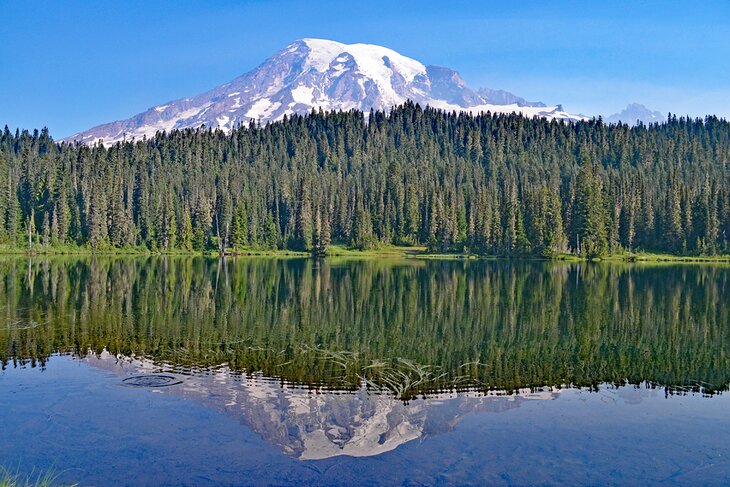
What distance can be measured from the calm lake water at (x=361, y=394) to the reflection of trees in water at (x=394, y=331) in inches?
8.3

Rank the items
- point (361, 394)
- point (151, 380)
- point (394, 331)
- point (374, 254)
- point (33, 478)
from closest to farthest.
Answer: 1. point (33, 478)
2. point (361, 394)
3. point (151, 380)
4. point (394, 331)
5. point (374, 254)

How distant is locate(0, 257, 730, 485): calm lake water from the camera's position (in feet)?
58.9

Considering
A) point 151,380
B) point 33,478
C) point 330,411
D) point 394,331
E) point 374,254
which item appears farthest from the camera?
point 374,254

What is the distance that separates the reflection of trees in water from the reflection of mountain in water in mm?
1646

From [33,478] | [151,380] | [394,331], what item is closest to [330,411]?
[151,380]

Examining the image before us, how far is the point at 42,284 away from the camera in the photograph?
66750 mm

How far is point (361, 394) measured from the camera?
24656mm

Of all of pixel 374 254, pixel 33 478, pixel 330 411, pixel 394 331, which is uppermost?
pixel 374 254

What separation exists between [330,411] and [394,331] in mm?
17517

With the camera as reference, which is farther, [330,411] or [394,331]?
[394,331]

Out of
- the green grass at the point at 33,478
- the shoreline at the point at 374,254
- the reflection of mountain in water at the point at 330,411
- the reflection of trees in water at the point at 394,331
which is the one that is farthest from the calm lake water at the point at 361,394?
the shoreline at the point at 374,254

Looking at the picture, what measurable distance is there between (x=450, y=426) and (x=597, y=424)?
5.18 meters

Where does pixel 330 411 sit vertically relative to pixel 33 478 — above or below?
above

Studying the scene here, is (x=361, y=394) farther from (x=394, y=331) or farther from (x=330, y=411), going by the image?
(x=394, y=331)
